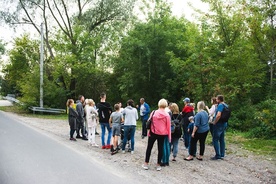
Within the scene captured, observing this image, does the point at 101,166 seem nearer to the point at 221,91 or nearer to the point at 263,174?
the point at 263,174

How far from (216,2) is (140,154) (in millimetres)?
12295

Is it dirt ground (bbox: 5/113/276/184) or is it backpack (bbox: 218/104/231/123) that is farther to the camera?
backpack (bbox: 218/104/231/123)

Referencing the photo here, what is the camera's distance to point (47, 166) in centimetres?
727

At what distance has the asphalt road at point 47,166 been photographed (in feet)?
20.5

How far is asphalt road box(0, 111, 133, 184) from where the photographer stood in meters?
6.25

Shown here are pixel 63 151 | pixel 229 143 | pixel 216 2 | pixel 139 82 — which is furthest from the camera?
pixel 139 82

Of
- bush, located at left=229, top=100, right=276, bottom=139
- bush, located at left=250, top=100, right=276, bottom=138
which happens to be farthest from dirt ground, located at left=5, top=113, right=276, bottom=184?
bush, located at left=229, top=100, right=276, bottom=139

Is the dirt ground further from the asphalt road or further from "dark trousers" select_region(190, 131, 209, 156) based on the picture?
the asphalt road

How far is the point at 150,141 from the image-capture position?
7.48 metres

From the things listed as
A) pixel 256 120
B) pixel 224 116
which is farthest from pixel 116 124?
pixel 256 120

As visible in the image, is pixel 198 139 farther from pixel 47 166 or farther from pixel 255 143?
pixel 255 143

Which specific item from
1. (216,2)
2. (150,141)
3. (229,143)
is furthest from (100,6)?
(150,141)

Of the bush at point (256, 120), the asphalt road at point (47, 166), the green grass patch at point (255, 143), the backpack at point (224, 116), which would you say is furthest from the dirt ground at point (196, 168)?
the bush at point (256, 120)

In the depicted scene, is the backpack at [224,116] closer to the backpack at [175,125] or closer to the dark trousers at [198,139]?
the dark trousers at [198,139]
